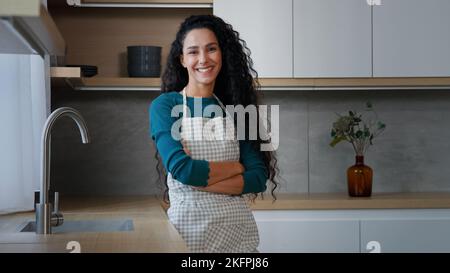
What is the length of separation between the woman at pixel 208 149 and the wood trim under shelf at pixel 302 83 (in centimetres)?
102

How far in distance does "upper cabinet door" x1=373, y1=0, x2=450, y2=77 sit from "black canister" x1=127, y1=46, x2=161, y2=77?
1.02m

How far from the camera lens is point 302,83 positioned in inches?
145

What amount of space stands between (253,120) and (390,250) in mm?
1324

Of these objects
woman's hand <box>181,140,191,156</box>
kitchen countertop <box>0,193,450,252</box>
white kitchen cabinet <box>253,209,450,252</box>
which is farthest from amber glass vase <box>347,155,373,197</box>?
woman's hand <box>181,140,191,156</box>

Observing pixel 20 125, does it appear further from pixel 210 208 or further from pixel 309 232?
pixel 309 232

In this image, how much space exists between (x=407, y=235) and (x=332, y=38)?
959mm

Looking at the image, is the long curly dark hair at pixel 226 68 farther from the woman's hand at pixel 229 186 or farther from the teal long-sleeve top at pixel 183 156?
the woman's hand at pixel 229 186

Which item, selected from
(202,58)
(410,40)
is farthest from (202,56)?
(410,40)

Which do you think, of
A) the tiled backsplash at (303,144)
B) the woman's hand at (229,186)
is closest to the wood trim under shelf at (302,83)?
the tiled backsplash at (303,144)

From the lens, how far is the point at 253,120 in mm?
2518

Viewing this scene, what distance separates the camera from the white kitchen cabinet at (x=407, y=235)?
351 centimetres

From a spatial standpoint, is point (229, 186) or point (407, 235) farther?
point (407, 235)

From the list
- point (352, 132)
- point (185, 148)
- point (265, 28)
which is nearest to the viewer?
point (185, 148)
